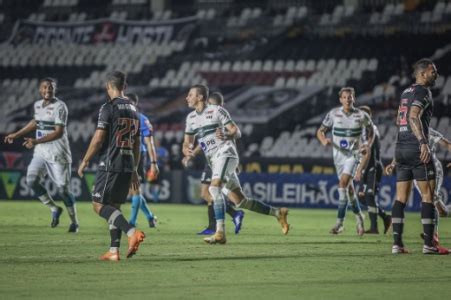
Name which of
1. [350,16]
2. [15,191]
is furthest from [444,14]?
[15,191]

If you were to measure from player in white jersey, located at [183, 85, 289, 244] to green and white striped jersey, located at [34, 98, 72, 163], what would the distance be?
8.35ft

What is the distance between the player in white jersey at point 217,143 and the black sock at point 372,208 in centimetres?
277

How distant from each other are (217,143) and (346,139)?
11.2 feet

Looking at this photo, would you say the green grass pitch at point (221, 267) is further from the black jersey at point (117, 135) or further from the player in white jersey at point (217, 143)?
the black jersey at point (117, 135)

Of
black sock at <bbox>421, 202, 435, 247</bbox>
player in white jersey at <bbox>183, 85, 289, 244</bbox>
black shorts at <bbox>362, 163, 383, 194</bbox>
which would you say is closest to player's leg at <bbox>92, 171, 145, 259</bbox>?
player in white jersey at <bbox>183, 85, 289, 244</bbox>

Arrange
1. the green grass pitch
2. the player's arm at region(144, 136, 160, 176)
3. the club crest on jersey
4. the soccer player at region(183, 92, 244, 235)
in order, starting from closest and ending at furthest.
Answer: the green grass pitch < the soccer player at region(183, 92, 244, 235) < the player's arm at region(144, 136, 160, 176) < the club crest on jersey

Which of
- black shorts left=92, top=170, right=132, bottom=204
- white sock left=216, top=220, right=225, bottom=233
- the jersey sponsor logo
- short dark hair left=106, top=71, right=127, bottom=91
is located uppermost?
the jersey sponsor logo

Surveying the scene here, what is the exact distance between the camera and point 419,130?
12156mm

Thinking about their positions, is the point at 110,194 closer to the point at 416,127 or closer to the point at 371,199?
the point at 416,127

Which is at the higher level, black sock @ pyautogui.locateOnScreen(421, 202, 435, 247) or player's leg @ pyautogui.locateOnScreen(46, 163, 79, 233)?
player's leg @ pyautogui.locateOnScreen(46, 163, 79, 233)

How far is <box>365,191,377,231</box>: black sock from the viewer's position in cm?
1741

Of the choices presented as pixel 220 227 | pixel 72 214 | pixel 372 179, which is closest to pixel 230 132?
pixel 220 227

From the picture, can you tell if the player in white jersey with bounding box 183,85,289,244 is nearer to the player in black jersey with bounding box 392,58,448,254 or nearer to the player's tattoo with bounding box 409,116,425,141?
the player in black jersey with bounding box 392,58,448,254

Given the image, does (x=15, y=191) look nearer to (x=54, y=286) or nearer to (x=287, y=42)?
(x=287, y=42)
